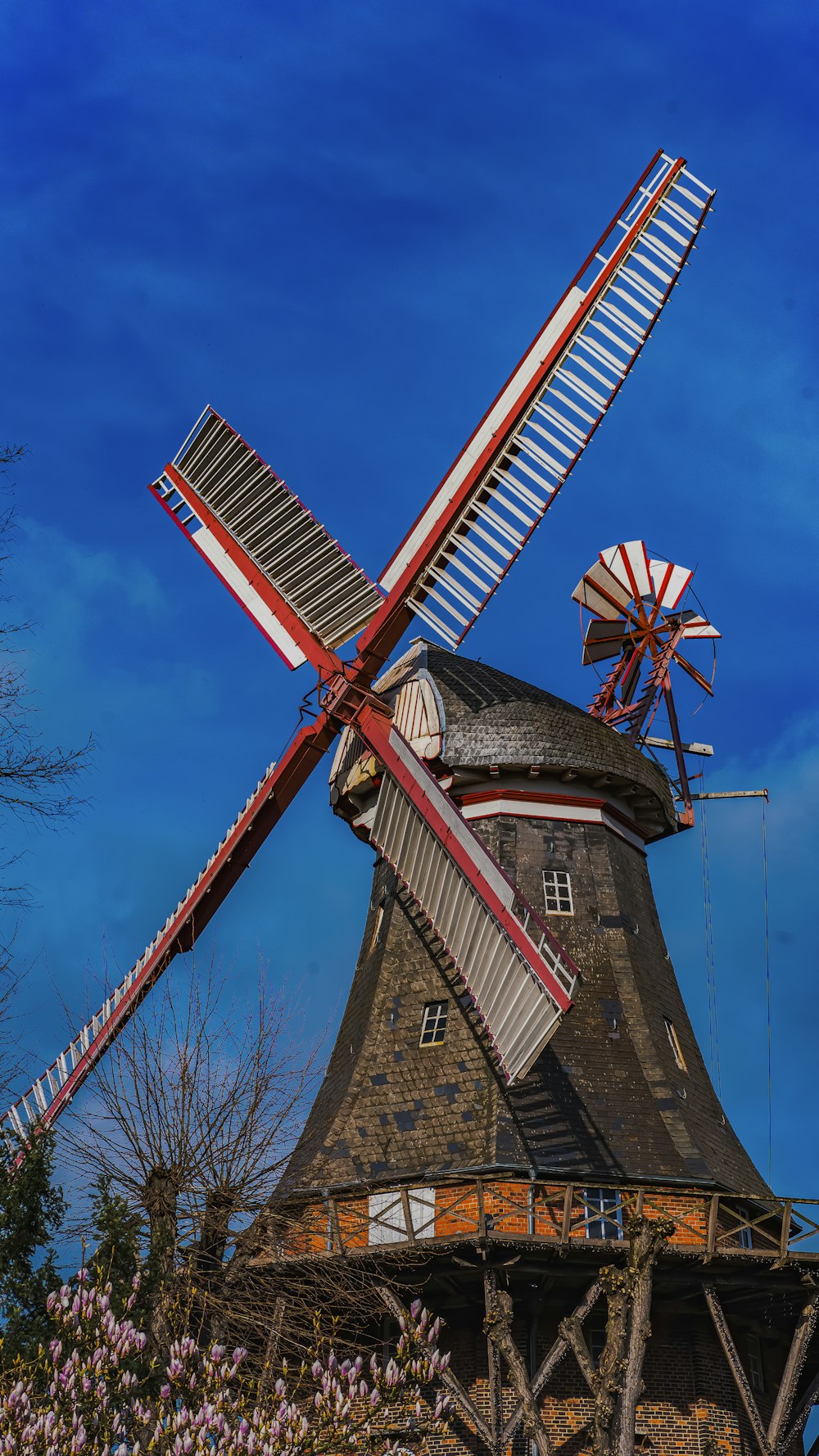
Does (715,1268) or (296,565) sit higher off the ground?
(296,565)

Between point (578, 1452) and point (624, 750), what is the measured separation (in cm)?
859

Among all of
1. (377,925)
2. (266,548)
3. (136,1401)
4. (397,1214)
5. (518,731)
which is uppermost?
(266,548)

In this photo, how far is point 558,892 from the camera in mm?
20938

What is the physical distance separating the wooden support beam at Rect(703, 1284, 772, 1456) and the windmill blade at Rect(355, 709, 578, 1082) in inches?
123

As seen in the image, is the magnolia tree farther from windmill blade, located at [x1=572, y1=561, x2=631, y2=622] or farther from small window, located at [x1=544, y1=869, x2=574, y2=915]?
windmill blade, located at [x1=572, y1=561, x2=631, y2=622]

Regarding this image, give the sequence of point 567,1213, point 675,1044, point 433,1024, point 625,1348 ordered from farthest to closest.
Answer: point 675,1044 < point 433,1024 < point 567,1213 < point 625,1348

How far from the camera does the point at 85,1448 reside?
11.5 metres

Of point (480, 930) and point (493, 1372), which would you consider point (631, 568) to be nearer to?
point (480, 930)

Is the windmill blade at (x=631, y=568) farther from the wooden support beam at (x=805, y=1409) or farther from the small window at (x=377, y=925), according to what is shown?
the wooden support beam at (x=805, y=1409)

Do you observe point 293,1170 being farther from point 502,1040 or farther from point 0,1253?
point 0,1253

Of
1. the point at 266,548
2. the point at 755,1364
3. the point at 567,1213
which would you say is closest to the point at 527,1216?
the point at 567,1213

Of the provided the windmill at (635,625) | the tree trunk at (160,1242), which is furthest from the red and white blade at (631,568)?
the tree trunk at (160,1242)

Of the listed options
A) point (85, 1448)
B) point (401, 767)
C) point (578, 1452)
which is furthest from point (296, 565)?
point (85, 1448)

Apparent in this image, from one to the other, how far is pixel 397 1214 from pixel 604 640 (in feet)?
33.7
